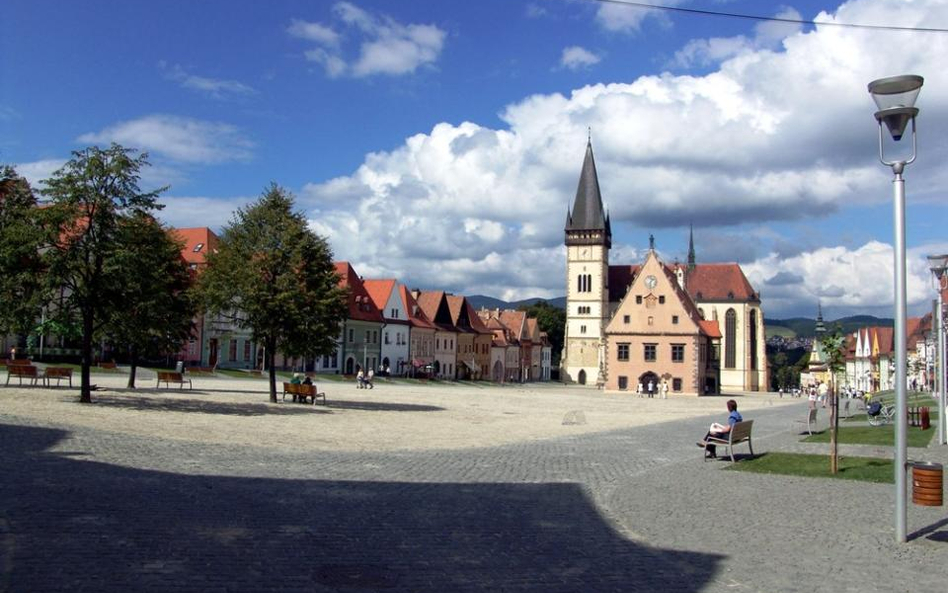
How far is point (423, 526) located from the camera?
1034 centimetres

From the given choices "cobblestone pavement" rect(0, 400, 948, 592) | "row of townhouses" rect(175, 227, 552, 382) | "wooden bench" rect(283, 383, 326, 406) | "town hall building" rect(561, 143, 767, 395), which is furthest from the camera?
"town hall building" rect(561, 143, 767, 395)

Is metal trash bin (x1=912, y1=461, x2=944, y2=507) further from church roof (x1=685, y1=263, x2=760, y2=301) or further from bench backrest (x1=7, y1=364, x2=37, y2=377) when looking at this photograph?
church roof (x1=685, y1=263, x2=760, y2=301)

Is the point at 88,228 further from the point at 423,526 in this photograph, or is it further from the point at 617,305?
the point at 617,305

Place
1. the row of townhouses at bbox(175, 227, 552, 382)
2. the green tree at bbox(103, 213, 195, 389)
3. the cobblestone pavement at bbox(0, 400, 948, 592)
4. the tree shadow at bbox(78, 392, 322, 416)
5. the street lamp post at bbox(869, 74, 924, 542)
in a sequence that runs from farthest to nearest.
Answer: the row of townhouses at bbox(175, 227, 552, 382) → the tree shadow at bbox(78, 392, 322, 416) → the green tree at bbox(103, 213, 195, 389) → the street lamp post at bbox(869, 74, 924, 542) → the cobblestone pavement at bbox(0, 400, 948, 592)

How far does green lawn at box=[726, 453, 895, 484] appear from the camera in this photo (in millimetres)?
16656

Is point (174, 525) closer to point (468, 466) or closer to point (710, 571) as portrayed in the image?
point (710, 571)

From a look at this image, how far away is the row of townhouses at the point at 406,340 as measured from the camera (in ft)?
235

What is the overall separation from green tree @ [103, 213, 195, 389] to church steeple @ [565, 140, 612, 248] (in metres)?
94.1

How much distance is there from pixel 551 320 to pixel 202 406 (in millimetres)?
122968

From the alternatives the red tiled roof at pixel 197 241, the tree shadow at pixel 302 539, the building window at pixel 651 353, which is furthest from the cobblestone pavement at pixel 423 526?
the building window at pixel 651 353

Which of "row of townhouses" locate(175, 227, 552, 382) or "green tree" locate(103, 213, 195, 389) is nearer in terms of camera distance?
"green tree" locate(103, 213, 195, 389)

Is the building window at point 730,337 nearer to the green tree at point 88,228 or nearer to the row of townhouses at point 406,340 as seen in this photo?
the row of townhouses at point 406,340

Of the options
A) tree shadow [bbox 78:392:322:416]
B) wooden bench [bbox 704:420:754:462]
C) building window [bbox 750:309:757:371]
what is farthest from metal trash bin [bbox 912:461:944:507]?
building window [bbox 750:309:757:371]

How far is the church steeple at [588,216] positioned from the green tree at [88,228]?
331 feet
